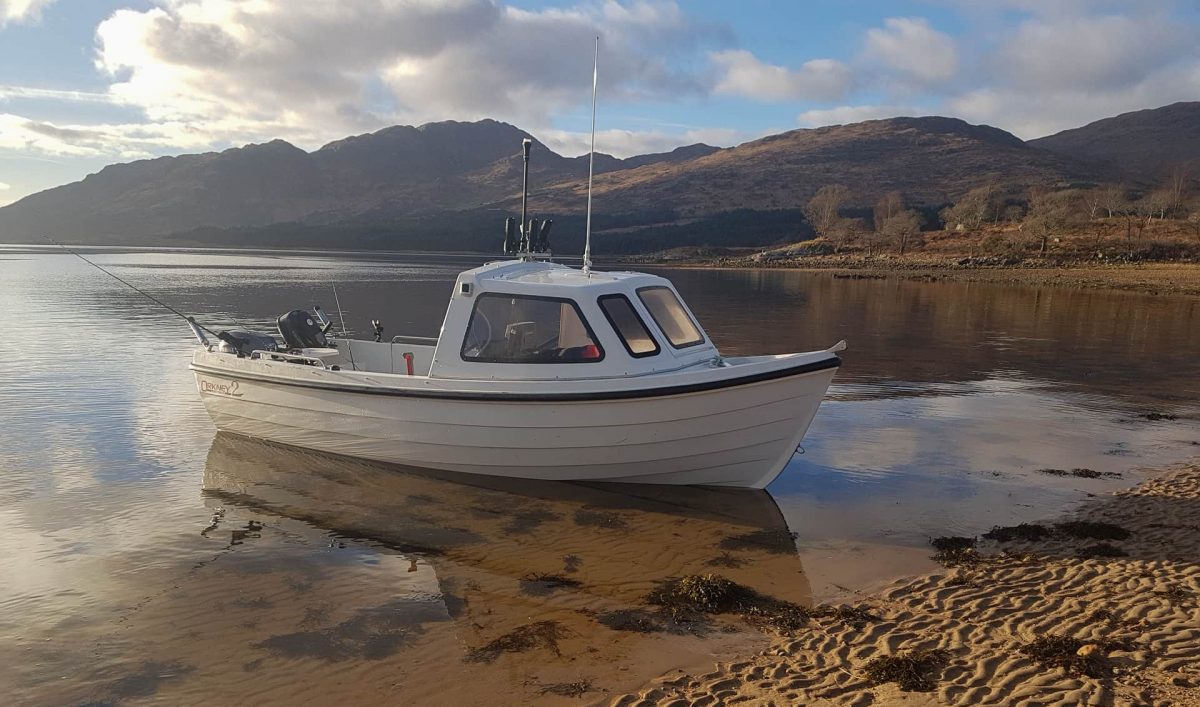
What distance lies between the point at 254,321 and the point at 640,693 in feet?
74.4

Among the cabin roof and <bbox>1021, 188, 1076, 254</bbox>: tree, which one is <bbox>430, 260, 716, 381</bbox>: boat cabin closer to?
the cabin roof

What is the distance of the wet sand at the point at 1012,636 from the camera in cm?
457

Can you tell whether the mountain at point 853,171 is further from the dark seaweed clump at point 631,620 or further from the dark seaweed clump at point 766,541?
the dark seaweed clump at point 631,620

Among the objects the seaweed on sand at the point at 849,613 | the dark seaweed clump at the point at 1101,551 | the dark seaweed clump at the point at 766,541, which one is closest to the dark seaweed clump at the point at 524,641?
the seaweed on sand at the point at 849,613

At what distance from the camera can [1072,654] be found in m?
4.92

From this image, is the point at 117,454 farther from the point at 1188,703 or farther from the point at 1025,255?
the point at 1025,255

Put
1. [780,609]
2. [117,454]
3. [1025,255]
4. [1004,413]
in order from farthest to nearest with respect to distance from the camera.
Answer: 1. [1025,255]
2. [1004,413]
3. [117,454]
4. [780,609]

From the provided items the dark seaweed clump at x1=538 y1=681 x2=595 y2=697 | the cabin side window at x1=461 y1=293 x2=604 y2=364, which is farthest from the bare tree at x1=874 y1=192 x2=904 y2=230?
the dark seaweed clump at x1=538 y1=681 x2=595 y2=697

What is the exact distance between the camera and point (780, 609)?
Result: 591 centimetres

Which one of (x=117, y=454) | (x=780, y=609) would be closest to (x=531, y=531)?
(x=780, y=609)

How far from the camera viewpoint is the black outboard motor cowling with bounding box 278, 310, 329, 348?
36.1ft

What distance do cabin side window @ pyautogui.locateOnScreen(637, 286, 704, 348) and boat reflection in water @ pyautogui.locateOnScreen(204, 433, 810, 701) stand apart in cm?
173

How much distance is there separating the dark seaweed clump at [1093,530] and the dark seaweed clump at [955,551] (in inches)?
37.5

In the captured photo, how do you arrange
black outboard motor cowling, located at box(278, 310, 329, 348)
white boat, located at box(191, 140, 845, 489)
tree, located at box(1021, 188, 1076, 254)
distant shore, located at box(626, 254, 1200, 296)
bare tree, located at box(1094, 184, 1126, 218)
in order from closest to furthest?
white boat, located at box(191, 140, 845, 489), black outboard motor cowling, located at box(278, 310, 329, 348), distant shore, located at box(626, 254, 1200, 296), tree, located at box(1021, 188, 1076, 254), bare tree, located at box(1094, 184, 1126, 218)
